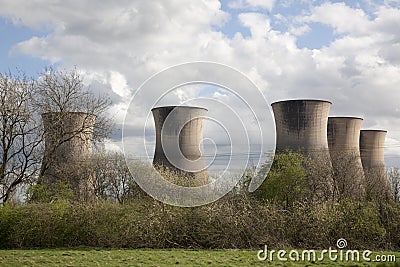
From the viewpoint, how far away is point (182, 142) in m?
17.2

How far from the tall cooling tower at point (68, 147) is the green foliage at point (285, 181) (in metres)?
6.27

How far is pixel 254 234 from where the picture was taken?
41.3ft

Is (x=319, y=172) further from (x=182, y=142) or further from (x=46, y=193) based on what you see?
(x=46, y=193)

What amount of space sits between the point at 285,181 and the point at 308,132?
10.2ft

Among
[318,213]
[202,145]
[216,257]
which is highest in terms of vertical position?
[202,145]

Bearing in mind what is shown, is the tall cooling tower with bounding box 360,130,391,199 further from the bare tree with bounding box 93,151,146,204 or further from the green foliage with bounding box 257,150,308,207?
the bare tree with bounding box 93,151,146,204

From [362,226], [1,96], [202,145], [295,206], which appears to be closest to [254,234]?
[295,206]

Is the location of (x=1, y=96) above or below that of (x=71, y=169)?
above

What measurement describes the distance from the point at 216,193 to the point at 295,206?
2.51 meters

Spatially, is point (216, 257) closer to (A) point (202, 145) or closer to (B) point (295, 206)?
(B) point (295, 206)

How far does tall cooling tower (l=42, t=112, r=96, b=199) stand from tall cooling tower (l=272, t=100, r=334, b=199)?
759 cm

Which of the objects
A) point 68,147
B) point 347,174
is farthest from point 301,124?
point 68,147

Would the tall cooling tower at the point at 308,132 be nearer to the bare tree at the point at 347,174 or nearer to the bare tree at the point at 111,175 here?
the bare tree at the point at 347,174

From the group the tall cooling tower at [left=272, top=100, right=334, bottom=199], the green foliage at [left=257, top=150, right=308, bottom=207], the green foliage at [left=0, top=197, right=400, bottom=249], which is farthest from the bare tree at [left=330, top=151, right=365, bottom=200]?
the green foliage at [left=0, top=197, right=400, bottom=249]
